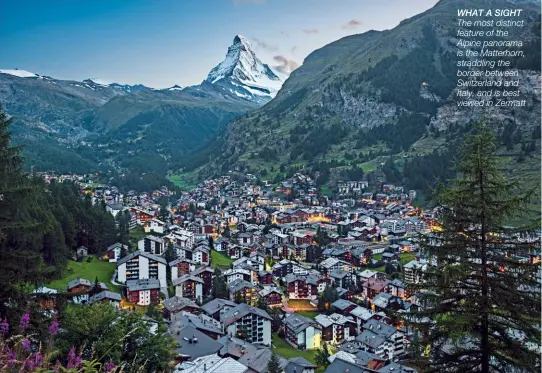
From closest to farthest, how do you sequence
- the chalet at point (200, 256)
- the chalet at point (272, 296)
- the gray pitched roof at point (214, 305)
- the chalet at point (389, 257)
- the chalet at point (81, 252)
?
the gray pitched roof at point (214, 305) < the chalet at point (272, 296) < the chalet at point (81, 252) < the chalet at point (200, 256) < the chalet at point (389, 257)

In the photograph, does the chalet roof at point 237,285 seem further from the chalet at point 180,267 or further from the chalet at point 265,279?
the chalet at point 180,267

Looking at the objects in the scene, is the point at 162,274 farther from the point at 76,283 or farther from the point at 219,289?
the point at 76,283

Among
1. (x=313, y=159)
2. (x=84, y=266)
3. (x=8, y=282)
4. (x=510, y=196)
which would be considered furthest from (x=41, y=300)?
(x=313, y=159)

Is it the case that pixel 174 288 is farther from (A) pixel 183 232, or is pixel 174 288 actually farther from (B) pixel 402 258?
(B) pixel 402 258

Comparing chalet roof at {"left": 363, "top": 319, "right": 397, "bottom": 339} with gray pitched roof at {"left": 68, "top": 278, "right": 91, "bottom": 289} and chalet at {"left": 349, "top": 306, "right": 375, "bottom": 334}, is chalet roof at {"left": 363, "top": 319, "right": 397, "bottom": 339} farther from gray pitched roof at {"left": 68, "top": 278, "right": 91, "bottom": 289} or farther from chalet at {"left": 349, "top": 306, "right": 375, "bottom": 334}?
gray pitched roof at {"left": 68, "top": 278, "right": 91, "bottom": 289}

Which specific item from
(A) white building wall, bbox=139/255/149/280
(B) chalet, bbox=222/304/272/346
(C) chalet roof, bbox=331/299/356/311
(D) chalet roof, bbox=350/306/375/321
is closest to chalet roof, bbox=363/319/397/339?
(D) chalet roof, bbox=350/306/375/321

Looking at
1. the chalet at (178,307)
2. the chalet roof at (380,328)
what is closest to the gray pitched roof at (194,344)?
the chalet at (178,307)

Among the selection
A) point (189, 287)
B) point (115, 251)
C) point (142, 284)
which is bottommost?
point (189, 287)

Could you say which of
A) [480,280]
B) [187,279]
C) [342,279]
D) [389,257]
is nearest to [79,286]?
[187,279]
